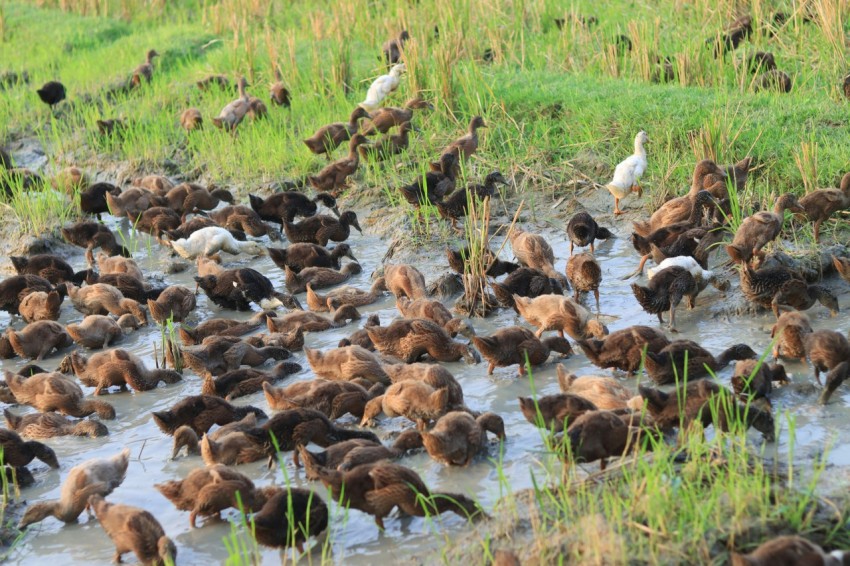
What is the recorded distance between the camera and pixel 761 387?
5492mm

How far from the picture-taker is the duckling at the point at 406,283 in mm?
7891

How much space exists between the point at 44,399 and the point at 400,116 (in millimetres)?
5271

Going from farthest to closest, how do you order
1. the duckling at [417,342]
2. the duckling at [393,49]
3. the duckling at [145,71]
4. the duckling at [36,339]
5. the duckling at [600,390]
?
1. the duckling at [145,71]
2. the duckling at [393,49]
3. the duckling at [36,339]
4. the duckling at [417,342]
5. the duckling at [600,390]

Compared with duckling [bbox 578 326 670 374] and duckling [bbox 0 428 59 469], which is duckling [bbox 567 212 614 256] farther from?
duckling [bbox 0 428 59 469]

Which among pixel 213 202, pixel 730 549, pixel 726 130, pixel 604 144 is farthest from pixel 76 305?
pixel 730 549

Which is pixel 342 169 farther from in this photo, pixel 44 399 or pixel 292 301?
pixel 44 399

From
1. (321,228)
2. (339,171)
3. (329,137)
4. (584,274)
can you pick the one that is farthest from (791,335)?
(329,137)

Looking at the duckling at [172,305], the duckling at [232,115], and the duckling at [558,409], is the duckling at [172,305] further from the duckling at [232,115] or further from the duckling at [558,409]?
the duckling at [232,115]

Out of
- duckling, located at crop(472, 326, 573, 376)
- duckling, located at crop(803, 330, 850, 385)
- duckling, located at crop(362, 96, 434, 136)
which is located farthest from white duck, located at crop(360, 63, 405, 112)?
duckling, located at crop(803, 330, 850, 385)

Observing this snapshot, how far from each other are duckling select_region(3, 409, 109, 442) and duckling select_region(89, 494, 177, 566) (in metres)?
1.46

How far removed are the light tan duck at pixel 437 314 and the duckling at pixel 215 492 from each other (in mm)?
2360

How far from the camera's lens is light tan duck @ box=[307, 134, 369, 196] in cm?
1044

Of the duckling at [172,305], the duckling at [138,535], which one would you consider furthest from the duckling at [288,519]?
Result: the duckling at [172,305]

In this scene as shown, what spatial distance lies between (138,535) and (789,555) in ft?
8.66
